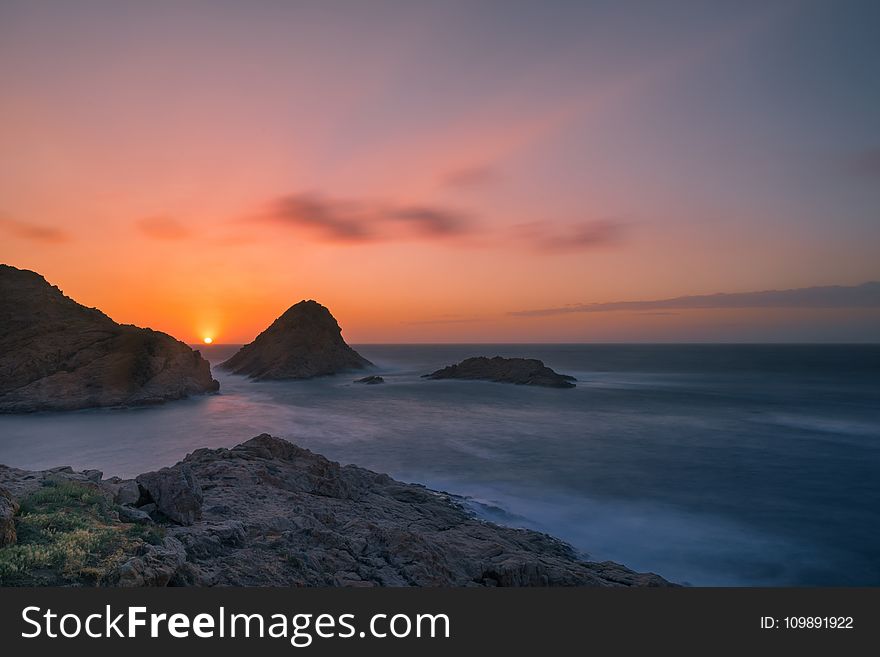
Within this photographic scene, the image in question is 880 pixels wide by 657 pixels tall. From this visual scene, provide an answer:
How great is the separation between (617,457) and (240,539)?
26428 mm

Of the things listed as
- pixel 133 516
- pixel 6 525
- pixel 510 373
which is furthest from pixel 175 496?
pixel 510 373

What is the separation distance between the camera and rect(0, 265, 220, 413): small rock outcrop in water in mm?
41844

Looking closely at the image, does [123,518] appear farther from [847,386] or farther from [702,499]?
[847,386]

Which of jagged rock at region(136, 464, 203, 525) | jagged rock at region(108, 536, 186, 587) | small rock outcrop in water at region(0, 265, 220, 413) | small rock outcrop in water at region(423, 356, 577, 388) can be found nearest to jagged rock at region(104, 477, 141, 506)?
jagged rock at region(136, 464, 203, 525)

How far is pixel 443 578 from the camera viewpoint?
9.00 metres

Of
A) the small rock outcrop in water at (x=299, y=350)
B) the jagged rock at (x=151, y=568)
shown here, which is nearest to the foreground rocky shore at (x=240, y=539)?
the jagged rock at (x=151, y=568)

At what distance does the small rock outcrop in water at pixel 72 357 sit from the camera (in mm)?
41844

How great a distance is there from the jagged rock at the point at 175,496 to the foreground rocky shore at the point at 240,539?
0.08 feet

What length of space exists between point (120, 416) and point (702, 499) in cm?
4662

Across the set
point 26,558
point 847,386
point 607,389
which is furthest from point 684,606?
point 847,386

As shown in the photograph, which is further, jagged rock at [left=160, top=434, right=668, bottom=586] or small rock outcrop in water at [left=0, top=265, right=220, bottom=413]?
small rock outcrop in water at [left=0, top=265, right=220, bottom=413]

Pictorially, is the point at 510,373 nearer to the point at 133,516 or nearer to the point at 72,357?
the point at 72,357

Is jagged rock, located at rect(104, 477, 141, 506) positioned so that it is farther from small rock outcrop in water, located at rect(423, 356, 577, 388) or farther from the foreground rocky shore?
small rock outcrop in water, located at rect(423, 356, 577, 388)

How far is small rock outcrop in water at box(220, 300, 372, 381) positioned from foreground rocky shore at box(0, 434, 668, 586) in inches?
2976
